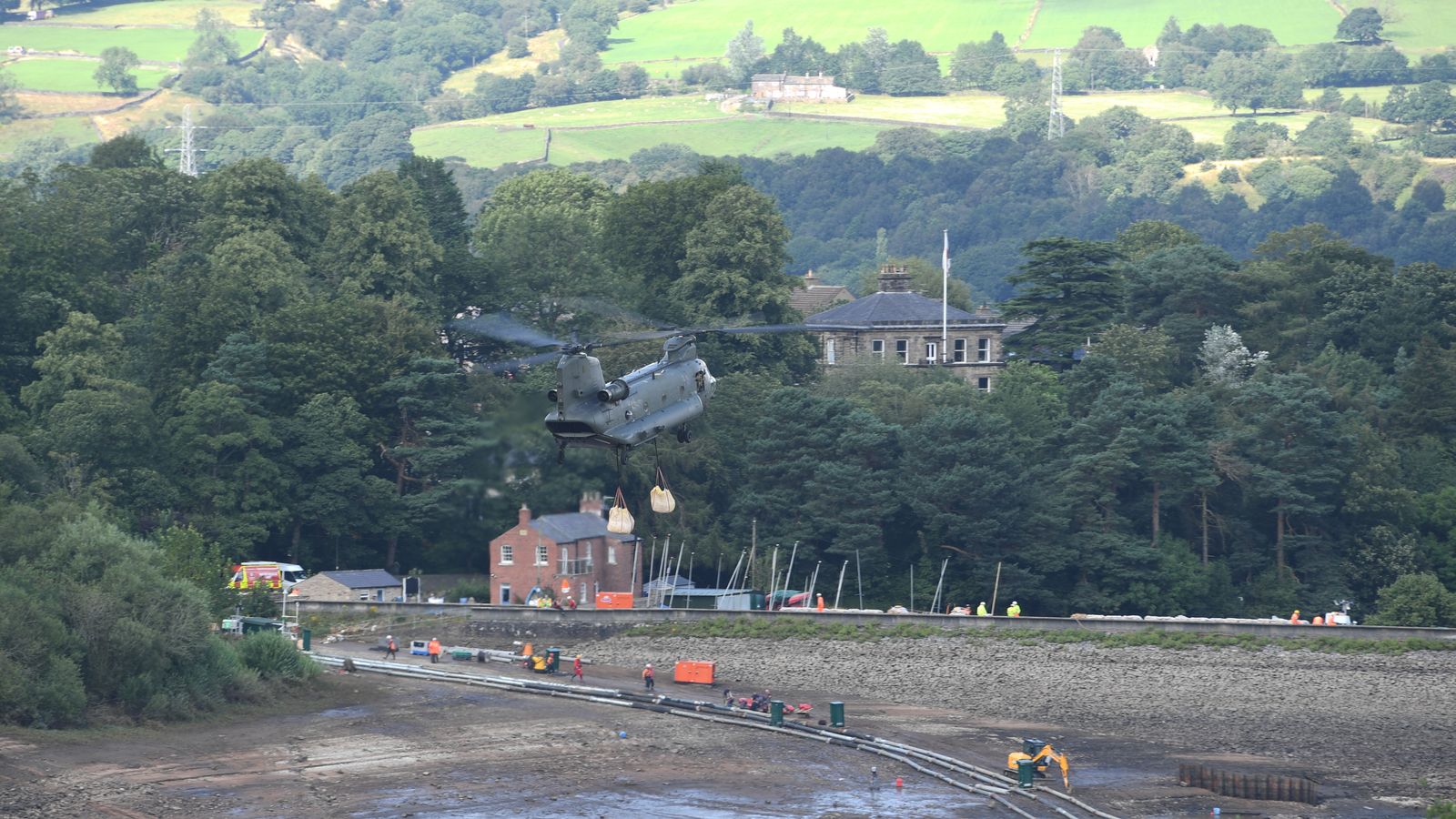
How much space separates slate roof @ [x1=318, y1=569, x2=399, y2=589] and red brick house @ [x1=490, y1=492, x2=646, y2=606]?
4680mm

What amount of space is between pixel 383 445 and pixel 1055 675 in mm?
33189

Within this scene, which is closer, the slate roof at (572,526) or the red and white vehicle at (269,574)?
the red and white vehicle at (269,574)

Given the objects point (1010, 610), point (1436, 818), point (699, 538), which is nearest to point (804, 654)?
point (1010, 610)

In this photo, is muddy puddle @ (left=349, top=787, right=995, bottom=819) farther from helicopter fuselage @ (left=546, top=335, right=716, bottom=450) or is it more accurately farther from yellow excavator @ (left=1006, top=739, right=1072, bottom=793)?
helicopter fuselage @ (left=546, top=335, right=716, bottom=450)

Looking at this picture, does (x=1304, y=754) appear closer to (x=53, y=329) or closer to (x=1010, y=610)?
(x=1010, y=610)

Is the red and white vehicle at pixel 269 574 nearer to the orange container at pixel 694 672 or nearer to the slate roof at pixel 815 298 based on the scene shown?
the orange container at pixel 694 672

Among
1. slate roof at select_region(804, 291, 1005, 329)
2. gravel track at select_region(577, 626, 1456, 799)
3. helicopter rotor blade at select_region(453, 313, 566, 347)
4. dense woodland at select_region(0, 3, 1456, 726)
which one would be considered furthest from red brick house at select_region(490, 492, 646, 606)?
slate roof at select_region(804, 291, 1005, 329)

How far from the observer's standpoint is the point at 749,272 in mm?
121875

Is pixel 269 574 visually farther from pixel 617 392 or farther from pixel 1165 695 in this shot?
pixel 617 392

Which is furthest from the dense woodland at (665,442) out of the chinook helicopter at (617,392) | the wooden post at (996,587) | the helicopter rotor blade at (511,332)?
the helicopter rotor blade at (511,332)

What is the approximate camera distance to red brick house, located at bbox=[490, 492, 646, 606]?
93.2m

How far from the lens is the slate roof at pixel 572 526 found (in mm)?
93062

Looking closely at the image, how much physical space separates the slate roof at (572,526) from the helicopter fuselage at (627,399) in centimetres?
2881

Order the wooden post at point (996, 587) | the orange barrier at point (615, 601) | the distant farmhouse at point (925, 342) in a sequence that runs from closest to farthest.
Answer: the orange barrier at point (615, 601), the wooden post at point (996, 587), the distant farmhouse at point (925, 342)
